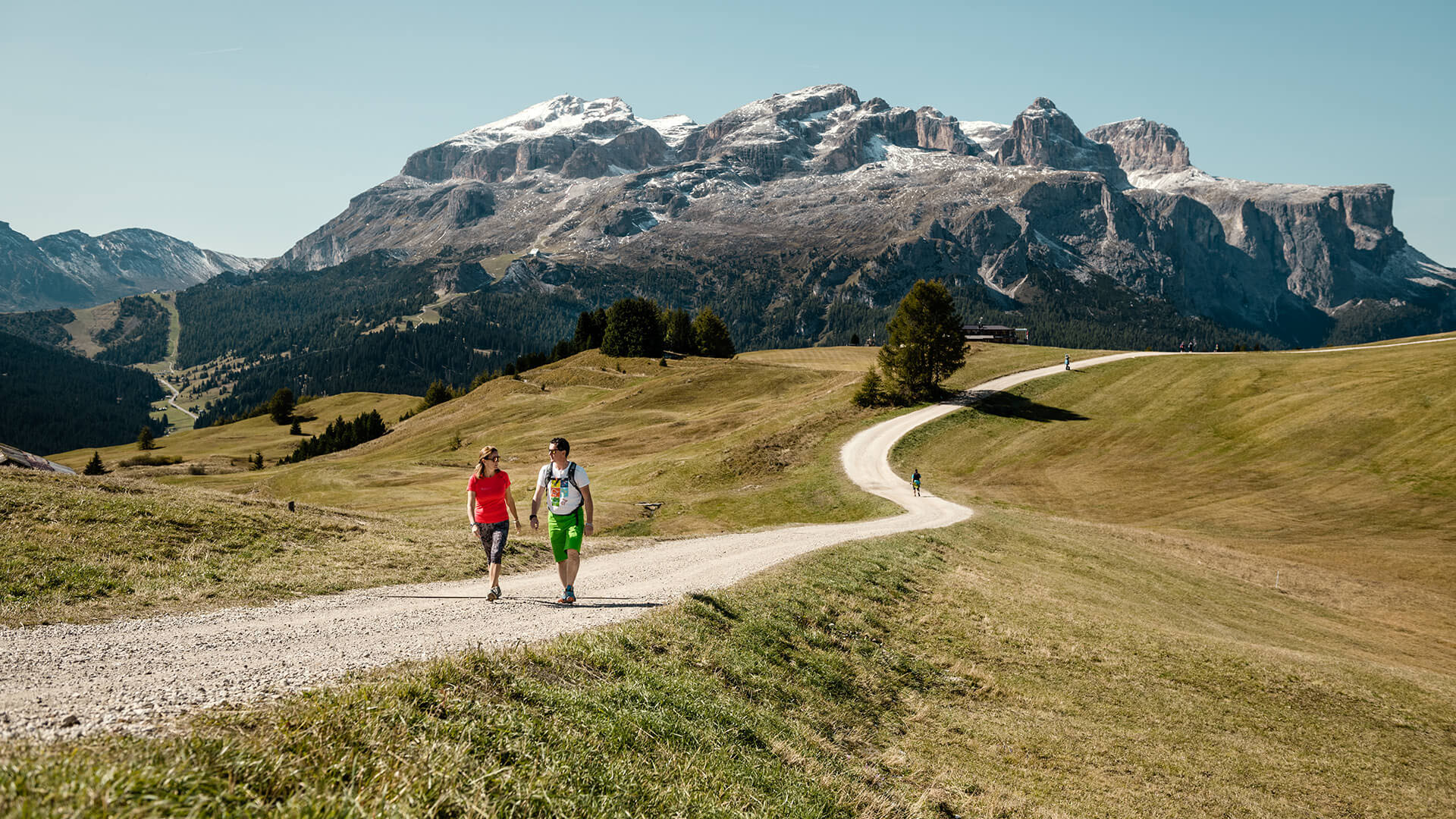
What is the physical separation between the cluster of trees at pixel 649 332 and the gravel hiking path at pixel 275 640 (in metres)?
106

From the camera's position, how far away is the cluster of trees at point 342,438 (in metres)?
125

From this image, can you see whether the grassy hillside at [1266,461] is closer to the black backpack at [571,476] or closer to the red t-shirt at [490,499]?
the black backpack at [571,476]

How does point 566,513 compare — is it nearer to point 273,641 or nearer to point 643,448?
point 273,641

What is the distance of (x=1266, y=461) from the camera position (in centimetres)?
5172

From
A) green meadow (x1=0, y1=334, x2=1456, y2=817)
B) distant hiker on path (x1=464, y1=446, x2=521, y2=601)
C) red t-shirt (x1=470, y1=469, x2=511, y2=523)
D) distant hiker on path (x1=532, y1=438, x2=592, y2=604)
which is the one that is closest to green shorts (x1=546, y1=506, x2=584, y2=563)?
distant hiker on path (x1=532, y1=438, x2=592, y2=604)

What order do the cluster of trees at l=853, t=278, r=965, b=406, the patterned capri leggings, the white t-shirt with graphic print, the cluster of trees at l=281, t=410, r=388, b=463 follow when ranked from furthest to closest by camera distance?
the cluster of trees at l=281, t=410, r=388, b=463 < the cluster of trees at l=853, t=278, r=965, b=406 < the patterned capri leggings < the white t-shirt with graphic print

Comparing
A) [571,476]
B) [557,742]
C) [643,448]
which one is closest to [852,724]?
[557,742]

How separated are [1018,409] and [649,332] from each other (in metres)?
74.1

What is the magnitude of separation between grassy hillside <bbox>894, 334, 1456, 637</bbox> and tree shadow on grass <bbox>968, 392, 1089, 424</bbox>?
0.88 feet

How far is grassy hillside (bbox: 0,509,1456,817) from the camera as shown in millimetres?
5031

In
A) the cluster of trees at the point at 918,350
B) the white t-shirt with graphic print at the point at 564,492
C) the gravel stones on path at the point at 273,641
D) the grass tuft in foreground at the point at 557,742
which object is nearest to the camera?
the grass tuft in foreground at the point at 557,742

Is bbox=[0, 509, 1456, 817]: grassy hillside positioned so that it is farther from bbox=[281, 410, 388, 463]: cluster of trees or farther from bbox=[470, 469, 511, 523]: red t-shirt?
bbox=[281, 410, 388, 463]: cluster of trees

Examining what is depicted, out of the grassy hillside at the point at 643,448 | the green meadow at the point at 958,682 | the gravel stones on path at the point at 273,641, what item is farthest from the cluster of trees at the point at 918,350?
the gravel stones on path at the point at 273,641

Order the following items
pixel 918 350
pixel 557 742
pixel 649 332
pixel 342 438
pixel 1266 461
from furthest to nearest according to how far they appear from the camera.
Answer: pixel 342 438 → pixel 649 332 → pixel 918 350 → pixel 1266 461 → pixel 557 742
